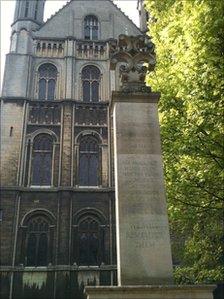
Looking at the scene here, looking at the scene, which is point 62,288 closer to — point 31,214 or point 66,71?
point 31,214

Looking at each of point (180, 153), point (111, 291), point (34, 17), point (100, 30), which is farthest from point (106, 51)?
point (111, 291)

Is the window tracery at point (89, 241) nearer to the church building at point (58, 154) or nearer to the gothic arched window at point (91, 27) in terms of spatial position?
the church building at point (58, 154)

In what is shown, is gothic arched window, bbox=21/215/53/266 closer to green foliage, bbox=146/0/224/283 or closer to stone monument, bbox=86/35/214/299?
green foliage, bbox=146/0/224/283

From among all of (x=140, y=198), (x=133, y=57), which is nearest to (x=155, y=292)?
(x=140, y=198)

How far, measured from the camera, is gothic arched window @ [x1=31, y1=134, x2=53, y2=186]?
25.2m

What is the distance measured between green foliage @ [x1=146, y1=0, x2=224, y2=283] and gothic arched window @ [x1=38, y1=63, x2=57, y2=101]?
50.0 feet

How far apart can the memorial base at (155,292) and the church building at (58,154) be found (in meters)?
16.9

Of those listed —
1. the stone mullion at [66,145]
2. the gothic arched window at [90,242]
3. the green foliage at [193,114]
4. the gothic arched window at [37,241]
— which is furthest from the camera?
the stone mullion at [66,145]

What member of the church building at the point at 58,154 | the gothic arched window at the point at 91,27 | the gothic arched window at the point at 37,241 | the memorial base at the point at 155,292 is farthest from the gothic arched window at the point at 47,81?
the memorial base at the point at 155,292

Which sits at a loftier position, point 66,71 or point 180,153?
point 66,71

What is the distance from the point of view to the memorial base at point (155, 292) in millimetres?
Answer: 5879

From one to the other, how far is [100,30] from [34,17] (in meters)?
5.36

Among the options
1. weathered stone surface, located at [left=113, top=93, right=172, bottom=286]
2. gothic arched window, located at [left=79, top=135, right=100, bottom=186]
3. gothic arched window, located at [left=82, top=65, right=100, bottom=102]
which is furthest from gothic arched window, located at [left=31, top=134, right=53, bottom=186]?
weathered stone surface, located at [left=113, top=93, right=172, bottom=286]

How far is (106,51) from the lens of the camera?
30.7 meters
